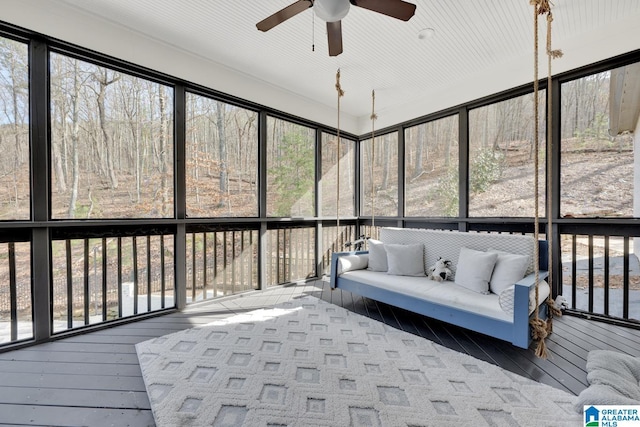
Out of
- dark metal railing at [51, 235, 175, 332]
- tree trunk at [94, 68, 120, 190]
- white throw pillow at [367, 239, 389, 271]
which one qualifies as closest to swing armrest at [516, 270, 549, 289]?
white throw pillow at [367, 239, 389, 271]

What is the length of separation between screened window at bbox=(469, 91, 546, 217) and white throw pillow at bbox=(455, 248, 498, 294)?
118cm

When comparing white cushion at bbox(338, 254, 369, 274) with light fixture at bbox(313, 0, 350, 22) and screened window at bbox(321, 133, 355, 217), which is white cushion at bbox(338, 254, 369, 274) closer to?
screened window at bbox(321, 133, 355, 217)

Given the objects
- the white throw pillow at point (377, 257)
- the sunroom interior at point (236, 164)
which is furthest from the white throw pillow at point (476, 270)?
the white throw pillow at point (377, 257)

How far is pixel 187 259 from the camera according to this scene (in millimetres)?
3496

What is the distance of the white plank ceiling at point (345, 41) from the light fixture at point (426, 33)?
50 millimetres

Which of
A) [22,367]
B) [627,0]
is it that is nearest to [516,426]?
[22,367]

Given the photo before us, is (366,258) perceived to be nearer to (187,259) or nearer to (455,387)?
(455,387)

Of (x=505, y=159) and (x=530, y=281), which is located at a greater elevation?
(x=505, y=159)

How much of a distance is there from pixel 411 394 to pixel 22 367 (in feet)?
9.28

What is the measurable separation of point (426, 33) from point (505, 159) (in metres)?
1.92

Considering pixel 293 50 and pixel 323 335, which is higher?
pixel 293 50

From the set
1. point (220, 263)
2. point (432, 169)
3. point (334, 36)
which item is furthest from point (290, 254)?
point (334, 36)

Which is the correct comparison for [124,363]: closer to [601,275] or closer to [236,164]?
[236,164]

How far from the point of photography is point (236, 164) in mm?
3996
